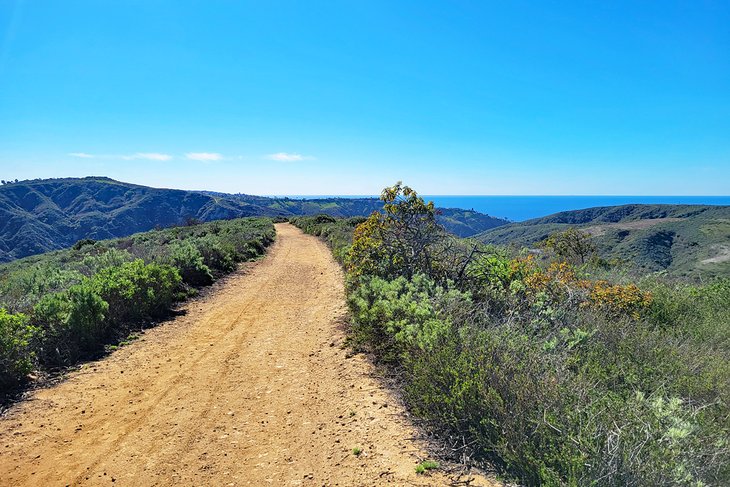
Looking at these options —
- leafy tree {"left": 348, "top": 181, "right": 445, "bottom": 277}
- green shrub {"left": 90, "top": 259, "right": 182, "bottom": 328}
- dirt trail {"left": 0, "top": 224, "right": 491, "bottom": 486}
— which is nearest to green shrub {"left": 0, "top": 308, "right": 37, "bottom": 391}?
dirt trail {"left": 0, "top": 224, "right": 491, "bottom": 486}

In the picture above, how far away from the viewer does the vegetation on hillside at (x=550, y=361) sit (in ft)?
9.49

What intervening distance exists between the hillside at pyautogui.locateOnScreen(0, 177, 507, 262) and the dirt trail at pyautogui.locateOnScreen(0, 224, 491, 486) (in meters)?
122

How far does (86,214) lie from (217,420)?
202424 mm

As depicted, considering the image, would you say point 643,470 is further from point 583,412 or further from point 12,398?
point 12,398

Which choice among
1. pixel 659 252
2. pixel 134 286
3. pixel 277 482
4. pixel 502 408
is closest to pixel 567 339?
pixel 502 408

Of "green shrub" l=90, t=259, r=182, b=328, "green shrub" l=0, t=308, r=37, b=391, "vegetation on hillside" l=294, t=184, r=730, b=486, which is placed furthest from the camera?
"green shrub" l=90, t=259, r=182, b=328

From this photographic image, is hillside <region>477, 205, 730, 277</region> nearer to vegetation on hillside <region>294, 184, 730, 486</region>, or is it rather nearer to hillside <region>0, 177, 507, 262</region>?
vegetation on hillside <region>294, 184, 730, 486</region>

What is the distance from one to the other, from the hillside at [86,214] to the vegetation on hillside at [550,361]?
120439mm

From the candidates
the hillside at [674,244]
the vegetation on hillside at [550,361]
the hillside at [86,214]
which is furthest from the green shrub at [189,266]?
the hillside at [86,214]

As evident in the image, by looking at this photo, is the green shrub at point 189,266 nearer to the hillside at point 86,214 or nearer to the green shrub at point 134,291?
the green shrub at point 134,291

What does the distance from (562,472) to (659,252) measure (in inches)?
3475

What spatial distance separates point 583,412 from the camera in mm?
3418

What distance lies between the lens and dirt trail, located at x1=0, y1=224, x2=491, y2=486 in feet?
12.9

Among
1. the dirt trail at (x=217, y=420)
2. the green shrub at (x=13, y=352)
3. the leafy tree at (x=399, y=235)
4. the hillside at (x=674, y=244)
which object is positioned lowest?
the hillside at (x=674, y=244)
